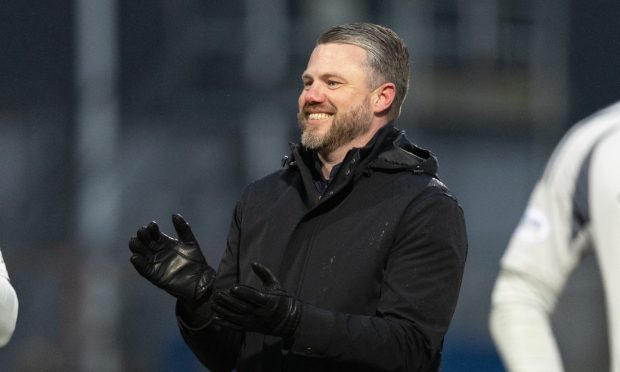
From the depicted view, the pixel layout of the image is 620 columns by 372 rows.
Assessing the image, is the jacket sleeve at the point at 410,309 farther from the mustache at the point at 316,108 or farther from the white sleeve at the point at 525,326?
the white sleeve at the point at 525,326

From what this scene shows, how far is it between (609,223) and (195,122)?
10437 mm

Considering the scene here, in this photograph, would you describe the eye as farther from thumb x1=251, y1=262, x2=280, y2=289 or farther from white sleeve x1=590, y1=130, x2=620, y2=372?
white sleeve x1=590, y1=130, x2=620, y2=372

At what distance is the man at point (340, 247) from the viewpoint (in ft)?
9.83

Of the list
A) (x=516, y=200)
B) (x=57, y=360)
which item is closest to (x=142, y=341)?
(x=57, y=360)

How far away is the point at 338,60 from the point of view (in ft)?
10.9

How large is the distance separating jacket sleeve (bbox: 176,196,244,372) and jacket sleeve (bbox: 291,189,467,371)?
1.11 feet

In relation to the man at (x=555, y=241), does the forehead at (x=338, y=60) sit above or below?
above

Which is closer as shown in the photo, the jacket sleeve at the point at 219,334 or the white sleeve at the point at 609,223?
the white sleeve at the point at 609,223

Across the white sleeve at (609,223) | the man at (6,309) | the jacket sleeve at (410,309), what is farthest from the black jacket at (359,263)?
the white sleeve at (609,223)

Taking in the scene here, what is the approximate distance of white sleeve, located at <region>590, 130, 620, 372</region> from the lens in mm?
2514

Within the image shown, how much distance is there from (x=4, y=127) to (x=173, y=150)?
149cm

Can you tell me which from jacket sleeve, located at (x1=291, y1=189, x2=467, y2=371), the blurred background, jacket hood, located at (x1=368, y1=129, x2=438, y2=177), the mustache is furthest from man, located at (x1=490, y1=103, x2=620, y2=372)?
the blurred background

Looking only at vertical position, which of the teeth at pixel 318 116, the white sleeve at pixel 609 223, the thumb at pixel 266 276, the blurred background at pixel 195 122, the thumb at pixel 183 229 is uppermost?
the teeth at pixel 318 116

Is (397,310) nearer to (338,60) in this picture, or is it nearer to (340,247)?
(340,247)
